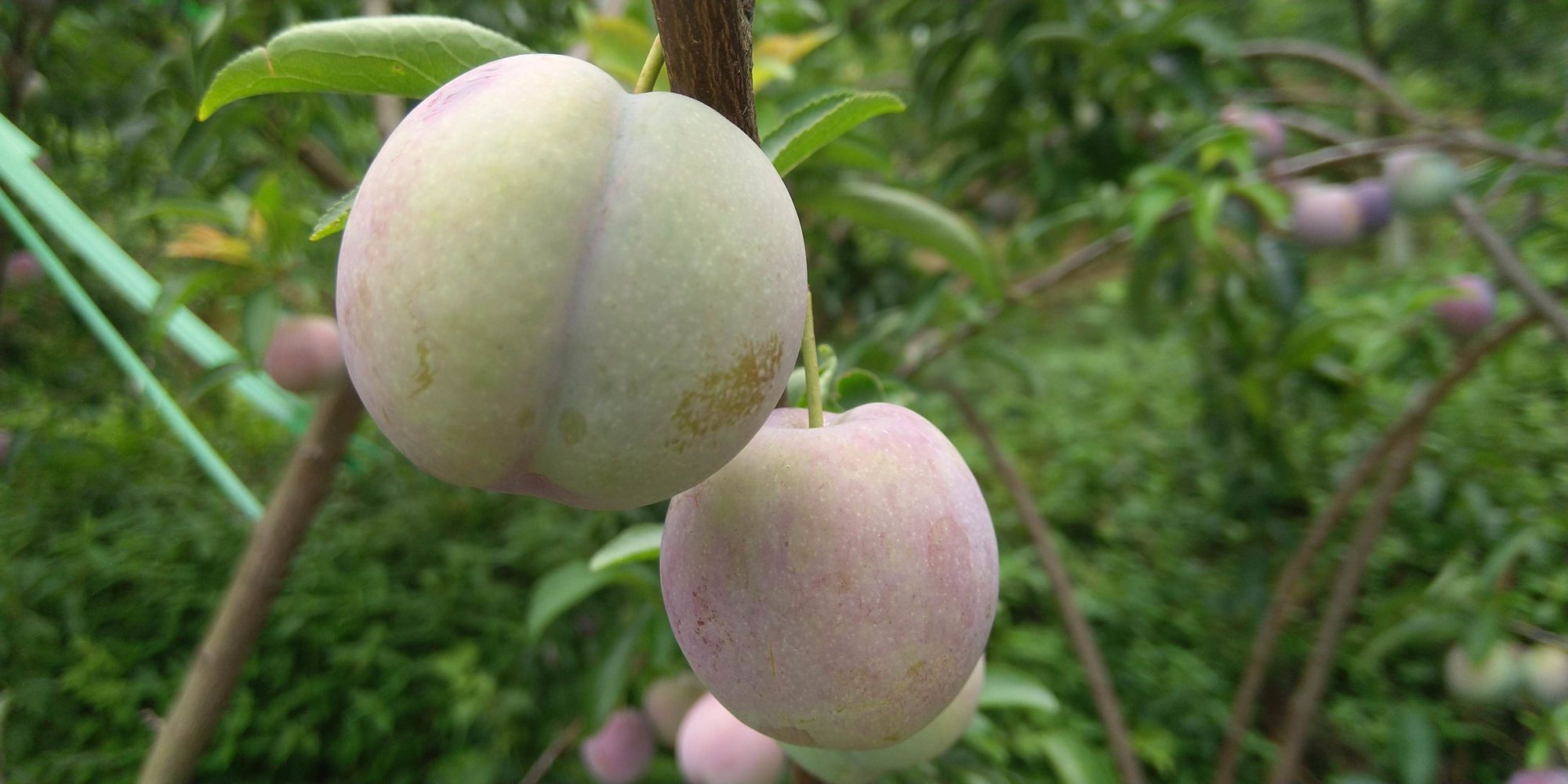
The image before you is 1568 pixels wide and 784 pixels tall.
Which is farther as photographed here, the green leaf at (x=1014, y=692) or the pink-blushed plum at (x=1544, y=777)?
the pink-blushed plum at (x=1544, y=777)

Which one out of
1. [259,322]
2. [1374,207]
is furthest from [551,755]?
[1374,207]

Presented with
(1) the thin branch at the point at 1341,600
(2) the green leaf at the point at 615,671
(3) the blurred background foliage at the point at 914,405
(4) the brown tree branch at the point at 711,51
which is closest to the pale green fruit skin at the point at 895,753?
(3) the blurred background foliage at the point at 914,405

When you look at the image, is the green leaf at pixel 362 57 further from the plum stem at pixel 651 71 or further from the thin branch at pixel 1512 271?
A: the thin branch at pixel 1512 271

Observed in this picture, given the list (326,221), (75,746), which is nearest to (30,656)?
(75,746)

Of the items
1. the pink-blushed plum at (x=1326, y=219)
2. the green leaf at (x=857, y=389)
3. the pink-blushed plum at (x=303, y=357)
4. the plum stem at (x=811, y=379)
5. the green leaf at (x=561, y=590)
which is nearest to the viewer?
the plum stem at (x=811, y=379)

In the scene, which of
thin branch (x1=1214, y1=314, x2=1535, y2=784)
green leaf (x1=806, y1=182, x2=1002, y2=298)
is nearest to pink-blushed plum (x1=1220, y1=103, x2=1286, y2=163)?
thin branch (x1=1214, y1=314, x2=1535, y2=784)

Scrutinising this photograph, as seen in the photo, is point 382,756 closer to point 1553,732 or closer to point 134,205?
point 134,205
